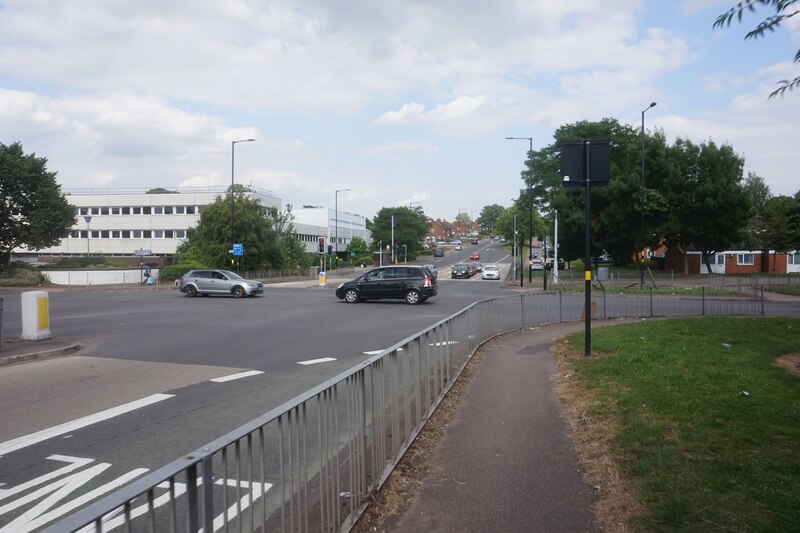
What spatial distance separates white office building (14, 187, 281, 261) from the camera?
7450 cm

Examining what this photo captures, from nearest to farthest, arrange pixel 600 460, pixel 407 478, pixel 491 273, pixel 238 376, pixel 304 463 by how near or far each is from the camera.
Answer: pixel 304 463 < pixel 407 478 < pixel 600 460 < pixel 238 376 < pixel 491 273

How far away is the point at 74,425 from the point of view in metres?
7.45

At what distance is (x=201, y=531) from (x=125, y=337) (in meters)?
14.6

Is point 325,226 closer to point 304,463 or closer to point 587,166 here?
point 587,166

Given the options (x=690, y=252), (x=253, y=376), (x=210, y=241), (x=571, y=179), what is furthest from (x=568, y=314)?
(x=690, y=252)

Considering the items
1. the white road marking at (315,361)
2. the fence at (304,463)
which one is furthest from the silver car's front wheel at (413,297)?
the fence at (304,463)

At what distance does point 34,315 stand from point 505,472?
12941 mm

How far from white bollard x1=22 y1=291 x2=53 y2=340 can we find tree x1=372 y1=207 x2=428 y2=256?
95.4 m

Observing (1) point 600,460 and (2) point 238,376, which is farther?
(2) point 238,376

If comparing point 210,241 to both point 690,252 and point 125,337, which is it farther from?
point 690,252

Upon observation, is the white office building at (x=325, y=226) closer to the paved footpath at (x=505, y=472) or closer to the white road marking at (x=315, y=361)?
the white road marking at (x=315, y=361)

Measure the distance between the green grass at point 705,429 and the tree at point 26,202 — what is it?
5170 cm

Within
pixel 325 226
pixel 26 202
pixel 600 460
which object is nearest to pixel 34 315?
pixel 600 460

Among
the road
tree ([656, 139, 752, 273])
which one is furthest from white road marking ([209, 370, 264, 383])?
tree ([656, 139, 752, 273])
